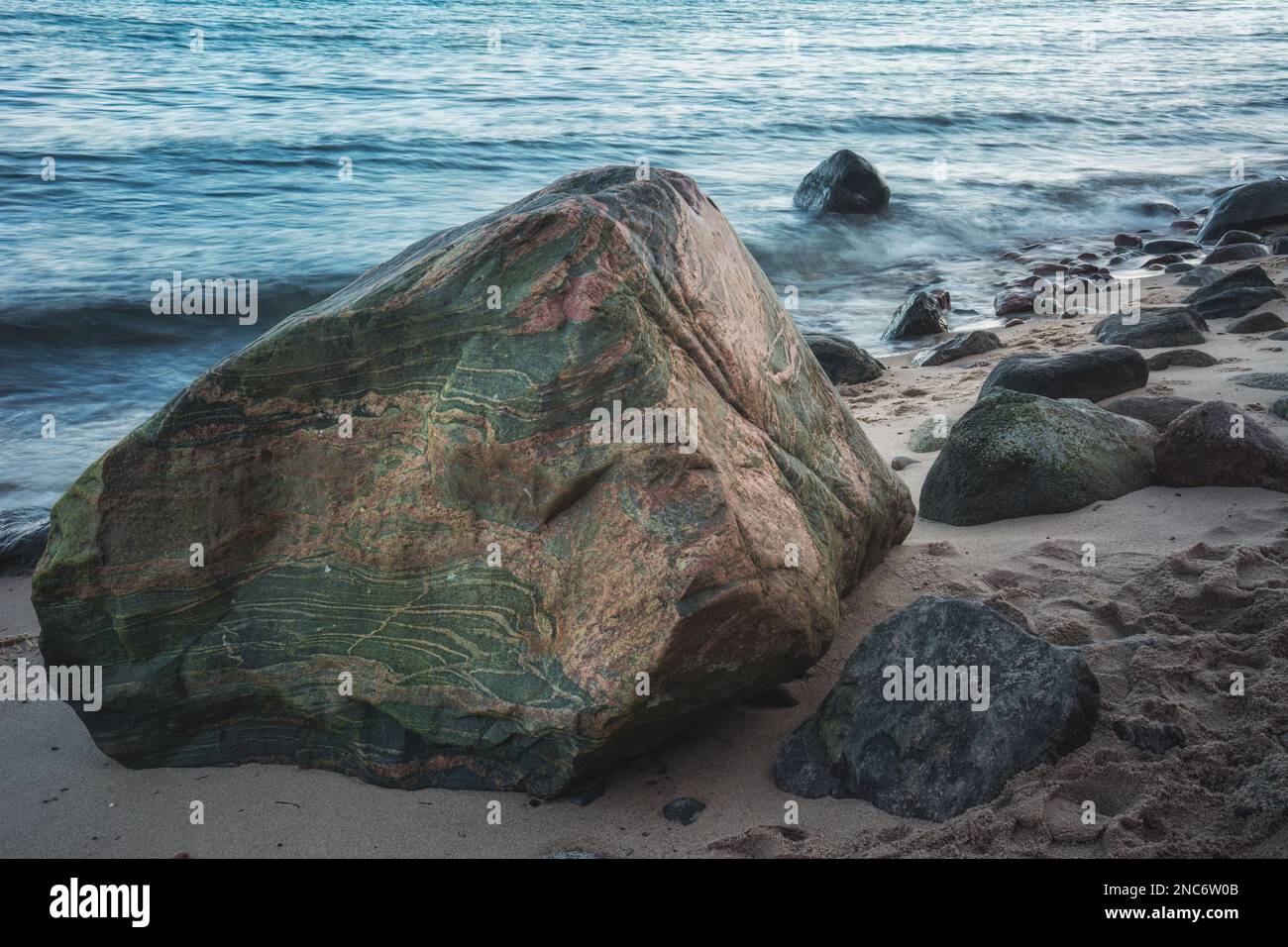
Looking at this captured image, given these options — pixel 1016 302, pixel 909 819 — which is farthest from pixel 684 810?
pixel 1016 302

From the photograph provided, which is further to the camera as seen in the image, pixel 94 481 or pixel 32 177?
pixel 32 177

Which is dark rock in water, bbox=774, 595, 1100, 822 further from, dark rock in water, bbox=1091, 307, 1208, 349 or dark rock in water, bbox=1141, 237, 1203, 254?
dark rock in water, bbox=1141, 237, 1203, 254

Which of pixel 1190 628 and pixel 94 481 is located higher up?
pixel 94 481

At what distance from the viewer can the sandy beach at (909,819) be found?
269 cm

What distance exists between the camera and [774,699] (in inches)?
138

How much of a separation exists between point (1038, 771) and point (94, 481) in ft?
9.52

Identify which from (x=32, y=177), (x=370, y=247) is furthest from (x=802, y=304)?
(x=32, y=177)

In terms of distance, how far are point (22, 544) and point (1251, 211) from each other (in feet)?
42.0

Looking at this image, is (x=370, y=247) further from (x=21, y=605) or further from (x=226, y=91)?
(x=226, y=91)

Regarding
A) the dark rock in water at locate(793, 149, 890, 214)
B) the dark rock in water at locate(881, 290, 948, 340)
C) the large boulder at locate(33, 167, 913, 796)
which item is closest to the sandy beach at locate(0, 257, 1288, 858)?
the large boulder at locate(33, 167, 913, 796)

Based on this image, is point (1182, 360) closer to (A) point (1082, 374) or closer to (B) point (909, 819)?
(A) point (1082, 374)

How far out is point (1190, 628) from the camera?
137 inches

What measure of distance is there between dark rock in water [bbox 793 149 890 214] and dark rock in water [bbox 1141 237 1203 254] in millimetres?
3515

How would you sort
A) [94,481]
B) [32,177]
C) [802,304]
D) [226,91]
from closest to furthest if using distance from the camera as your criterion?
[94,481] < [802,304] < [32,177] < [226,91]
